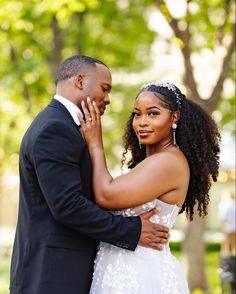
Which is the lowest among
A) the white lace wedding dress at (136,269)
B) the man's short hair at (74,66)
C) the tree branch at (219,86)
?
the white lace wedding dress at (136,269)

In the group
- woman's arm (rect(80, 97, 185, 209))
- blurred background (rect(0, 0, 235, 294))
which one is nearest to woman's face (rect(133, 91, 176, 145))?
woman's arm (rect(80, 97, 185, 209))

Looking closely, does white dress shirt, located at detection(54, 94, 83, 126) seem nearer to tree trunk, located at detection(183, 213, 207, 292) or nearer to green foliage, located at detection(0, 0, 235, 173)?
green foliage, located at detection(0, 0, 235, 173)

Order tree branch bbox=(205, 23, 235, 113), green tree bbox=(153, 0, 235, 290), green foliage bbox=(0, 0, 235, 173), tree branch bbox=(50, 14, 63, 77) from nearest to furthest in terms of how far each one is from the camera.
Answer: green tree bbox=(153, 0, 235, 290)
tree branch bbox=(205, 23, 235, 113)
green foliage bbox=(0, 0, 235, 173)
tree branch bbox=(50, 14, 63, 77)

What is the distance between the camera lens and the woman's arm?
4.58 metres

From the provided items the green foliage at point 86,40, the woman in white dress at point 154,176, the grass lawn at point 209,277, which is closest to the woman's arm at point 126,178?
the woman in white dress at point 154,176

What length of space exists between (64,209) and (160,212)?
2.15ft

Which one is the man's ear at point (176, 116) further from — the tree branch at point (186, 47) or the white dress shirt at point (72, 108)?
the tree branch at point (186, 47)

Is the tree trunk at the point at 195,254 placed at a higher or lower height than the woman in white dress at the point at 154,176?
higher

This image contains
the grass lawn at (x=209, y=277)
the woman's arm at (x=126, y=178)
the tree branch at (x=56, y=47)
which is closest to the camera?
the woman's arm at (x=126, y=178)

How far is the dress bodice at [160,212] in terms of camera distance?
4699 mm

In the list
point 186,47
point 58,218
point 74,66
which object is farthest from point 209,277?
point 58,218

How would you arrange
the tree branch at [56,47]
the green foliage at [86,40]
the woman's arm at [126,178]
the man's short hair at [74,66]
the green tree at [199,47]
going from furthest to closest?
the tree branch at [56,47], the green foliage at [86,40], the green tree at [199,47], the man's short hair at [74,66], the woman's arm at [126,178]

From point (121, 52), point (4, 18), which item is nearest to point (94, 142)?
point (4, 18)

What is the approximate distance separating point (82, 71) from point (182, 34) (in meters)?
6.61
